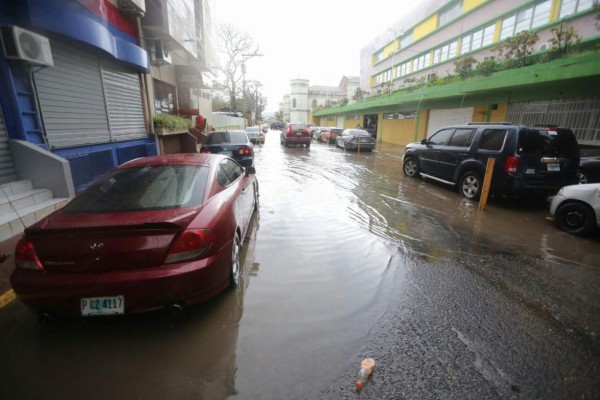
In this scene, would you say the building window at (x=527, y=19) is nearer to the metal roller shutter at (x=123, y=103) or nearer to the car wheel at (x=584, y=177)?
the car wheel at (x=584, y=177)

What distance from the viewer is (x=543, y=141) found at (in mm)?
6055

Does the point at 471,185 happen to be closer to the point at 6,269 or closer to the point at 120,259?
the point at 120,259

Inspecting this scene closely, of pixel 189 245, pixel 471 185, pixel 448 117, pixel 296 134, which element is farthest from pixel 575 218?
pixel 296 134

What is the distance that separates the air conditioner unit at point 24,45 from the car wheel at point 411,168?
9.66m

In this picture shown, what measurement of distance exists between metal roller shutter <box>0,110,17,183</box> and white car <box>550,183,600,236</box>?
376 inches

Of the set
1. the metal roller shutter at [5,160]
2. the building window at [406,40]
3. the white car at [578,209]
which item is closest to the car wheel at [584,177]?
the white car at [578,209]

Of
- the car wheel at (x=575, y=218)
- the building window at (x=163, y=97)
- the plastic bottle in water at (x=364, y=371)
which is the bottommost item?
the plastic bottle in water at (x=364, y=371)

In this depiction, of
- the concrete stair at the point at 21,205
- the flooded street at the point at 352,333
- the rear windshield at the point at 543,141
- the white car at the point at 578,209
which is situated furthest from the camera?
the rear windshield at the point at 543,141

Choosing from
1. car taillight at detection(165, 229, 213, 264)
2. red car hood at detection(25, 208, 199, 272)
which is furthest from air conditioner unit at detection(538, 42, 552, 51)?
red car hood at detection(25, 208, 199, 272)

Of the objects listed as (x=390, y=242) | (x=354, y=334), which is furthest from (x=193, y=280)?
(x=390, y=242)

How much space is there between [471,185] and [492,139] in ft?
3.86

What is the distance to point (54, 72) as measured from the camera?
6.33 metres

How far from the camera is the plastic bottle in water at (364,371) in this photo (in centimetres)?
212

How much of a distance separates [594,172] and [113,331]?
10.6m
